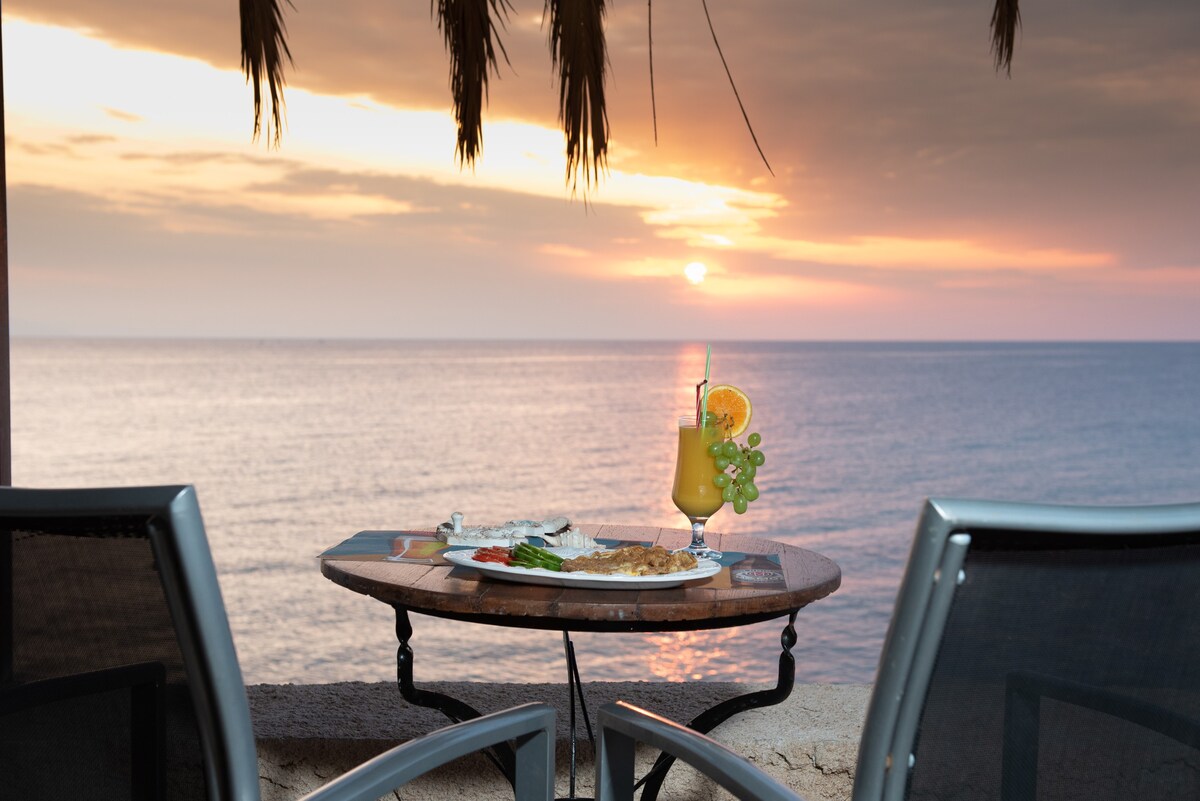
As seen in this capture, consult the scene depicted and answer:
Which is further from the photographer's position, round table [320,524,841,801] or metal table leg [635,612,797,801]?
metal table leg [635,612,797,801]

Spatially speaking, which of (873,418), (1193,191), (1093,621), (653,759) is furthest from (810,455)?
(1093,621)

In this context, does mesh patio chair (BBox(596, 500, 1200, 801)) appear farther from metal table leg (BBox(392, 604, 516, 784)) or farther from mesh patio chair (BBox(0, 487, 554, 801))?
metal table leg (BBox(392, 604, 516, 784))

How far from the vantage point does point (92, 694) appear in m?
0.83

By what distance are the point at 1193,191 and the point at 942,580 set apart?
25.2 meters

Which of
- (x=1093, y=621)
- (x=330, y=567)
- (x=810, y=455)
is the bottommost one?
(x=810, y=455)

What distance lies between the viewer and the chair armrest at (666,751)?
3.15 ft

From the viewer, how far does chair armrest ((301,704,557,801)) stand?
97 centimetres

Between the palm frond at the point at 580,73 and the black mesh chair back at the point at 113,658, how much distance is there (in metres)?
1.14

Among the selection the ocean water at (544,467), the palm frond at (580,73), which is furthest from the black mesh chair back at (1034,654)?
the ocean water at (544,467)

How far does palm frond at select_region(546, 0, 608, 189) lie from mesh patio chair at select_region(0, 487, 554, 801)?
3.74ft

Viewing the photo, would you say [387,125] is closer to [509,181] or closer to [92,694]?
[509,181]

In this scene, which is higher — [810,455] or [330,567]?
[330,567]

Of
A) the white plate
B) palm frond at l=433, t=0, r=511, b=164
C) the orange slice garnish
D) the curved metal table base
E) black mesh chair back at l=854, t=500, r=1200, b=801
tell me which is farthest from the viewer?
palm frond at l=433, t=0, r=511, b=164

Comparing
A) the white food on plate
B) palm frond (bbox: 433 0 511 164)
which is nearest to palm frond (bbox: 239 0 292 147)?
palm frond (bbox: 433 0 511 164)
